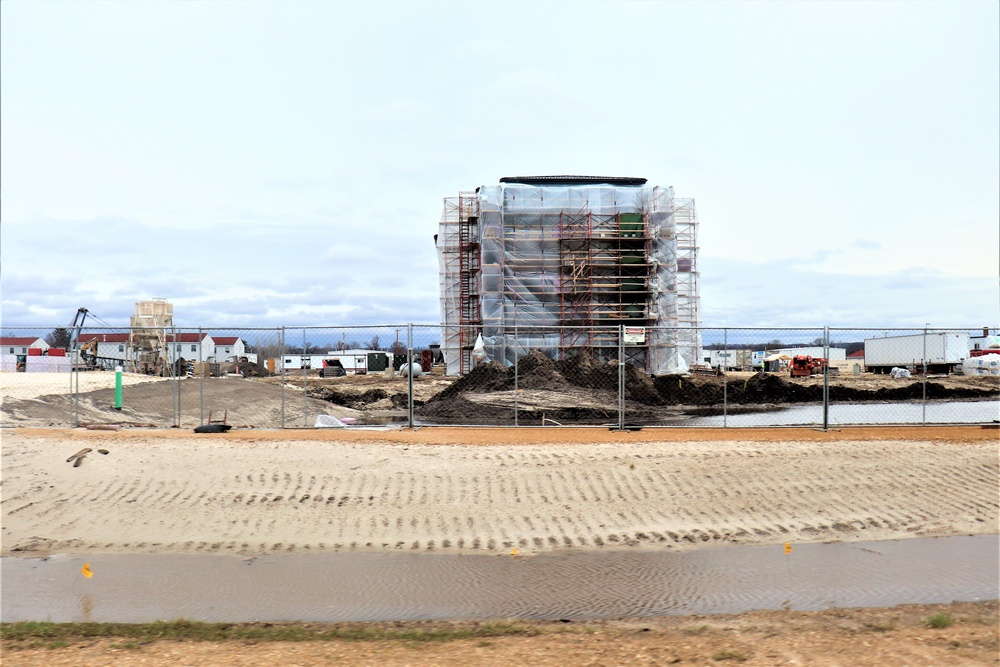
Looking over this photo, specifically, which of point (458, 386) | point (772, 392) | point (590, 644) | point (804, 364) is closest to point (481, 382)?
point (458, 386)

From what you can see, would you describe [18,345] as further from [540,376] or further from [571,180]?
[571,180]

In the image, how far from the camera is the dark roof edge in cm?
4681

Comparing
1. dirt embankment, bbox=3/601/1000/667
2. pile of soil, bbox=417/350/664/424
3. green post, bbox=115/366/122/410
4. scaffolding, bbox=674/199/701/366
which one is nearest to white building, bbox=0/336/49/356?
green post, bbox=115/366/122/410

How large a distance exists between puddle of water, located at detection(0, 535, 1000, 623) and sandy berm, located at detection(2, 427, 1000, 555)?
1.88ft

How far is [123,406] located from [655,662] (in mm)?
20223

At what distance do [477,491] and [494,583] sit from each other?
355cm

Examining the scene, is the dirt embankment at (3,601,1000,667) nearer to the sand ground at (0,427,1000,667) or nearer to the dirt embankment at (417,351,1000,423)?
the sand ground at (0,427,1000,667)

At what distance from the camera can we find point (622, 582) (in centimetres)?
831

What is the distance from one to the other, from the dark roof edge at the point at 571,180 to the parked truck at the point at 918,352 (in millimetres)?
17960

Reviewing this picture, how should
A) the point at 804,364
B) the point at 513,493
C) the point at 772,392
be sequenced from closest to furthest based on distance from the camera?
the point at 513,493
the point at 772,392
the point at 804,364

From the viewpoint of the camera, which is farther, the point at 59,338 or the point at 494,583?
the point at 59,338

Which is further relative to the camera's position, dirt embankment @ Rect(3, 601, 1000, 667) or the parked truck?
the parked truck

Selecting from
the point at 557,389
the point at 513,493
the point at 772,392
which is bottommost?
the point at 513,493

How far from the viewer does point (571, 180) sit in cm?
4691
